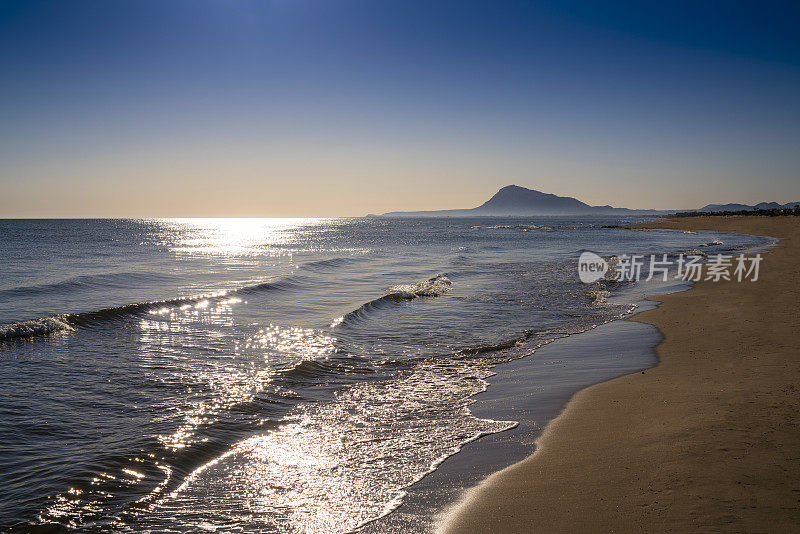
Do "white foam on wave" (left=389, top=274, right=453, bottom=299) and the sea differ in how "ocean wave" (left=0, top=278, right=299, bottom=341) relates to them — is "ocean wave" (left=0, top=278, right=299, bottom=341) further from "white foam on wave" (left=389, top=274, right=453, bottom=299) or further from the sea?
"white foam on wave" (left=389, top=274, right=453, bottom=299)

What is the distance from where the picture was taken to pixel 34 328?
1329cm

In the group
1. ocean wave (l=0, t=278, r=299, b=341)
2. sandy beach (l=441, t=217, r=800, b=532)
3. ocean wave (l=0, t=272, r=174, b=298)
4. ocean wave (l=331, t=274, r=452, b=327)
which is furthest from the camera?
ocean wave (l=0, t=272, r=174, b=298)

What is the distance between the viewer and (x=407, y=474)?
5.39 metres

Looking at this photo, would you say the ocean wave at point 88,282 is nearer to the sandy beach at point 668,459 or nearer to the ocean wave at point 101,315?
the ocean wave at point 101,315

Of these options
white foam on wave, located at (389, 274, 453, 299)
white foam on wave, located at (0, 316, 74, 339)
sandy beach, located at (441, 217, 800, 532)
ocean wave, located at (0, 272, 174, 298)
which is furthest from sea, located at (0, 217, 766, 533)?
ocean wave, located at (0, 272, 174, 298)

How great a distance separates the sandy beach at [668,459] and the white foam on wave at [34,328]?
14.0m

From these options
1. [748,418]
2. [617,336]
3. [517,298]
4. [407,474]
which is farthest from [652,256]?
[407,474]

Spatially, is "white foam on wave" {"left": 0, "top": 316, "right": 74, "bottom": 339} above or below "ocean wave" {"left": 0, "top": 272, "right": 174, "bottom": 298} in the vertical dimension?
below

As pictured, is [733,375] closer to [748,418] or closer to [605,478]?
[748,418]

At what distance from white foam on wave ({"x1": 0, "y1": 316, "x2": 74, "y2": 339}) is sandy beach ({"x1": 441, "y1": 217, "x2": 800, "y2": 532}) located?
45.8 ft

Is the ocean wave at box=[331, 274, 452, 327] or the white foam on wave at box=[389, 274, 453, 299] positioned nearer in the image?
the ocean wave at box=[331, 274, 452, 327]

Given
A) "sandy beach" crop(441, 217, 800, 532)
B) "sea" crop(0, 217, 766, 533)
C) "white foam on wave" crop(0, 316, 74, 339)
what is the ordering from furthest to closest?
"white foam on wave" crop(0, 316, 74, 339) → "sea" crop(0, 217, 766, 533) → "sandy beach" crop(441, 217, 800, 532)

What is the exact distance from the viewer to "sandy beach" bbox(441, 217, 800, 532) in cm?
410

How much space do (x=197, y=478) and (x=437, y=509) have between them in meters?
2.99
